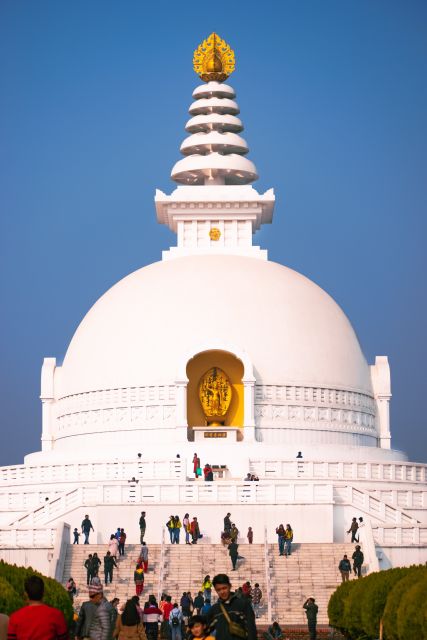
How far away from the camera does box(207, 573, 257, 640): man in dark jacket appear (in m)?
13.6

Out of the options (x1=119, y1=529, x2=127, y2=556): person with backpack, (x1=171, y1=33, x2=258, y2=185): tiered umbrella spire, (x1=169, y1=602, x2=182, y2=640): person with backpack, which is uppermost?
(x1=171, y1=33, x2=258, y2=185): tiered umbrella spire

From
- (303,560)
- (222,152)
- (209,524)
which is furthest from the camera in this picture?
(222,152)

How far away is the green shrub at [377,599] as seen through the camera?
21.8 metres

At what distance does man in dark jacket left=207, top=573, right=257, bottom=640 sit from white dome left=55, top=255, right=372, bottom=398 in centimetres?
3148

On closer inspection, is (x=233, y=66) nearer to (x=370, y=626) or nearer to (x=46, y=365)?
(x=46, y=365)

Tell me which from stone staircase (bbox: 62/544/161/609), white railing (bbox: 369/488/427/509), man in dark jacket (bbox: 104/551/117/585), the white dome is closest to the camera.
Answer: stone staircase (bbox: 62/544/161/609)

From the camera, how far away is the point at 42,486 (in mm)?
43469

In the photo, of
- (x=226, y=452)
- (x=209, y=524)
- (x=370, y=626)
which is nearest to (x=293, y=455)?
(x=226, y=452)

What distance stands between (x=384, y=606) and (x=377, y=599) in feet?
0.50

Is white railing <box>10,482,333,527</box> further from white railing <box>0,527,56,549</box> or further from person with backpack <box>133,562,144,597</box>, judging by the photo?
person with backpack <box>133,562,144,597</box>

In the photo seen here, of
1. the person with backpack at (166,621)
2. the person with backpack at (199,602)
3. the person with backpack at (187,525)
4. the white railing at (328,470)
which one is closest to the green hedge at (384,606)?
the person with backpack at (166,621)

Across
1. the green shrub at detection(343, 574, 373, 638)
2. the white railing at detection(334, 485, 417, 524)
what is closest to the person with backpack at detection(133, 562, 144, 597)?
the green shrub at detection(343, 574, 373, 638)

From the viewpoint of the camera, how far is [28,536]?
35.2m

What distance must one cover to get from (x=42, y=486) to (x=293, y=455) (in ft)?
25.9
